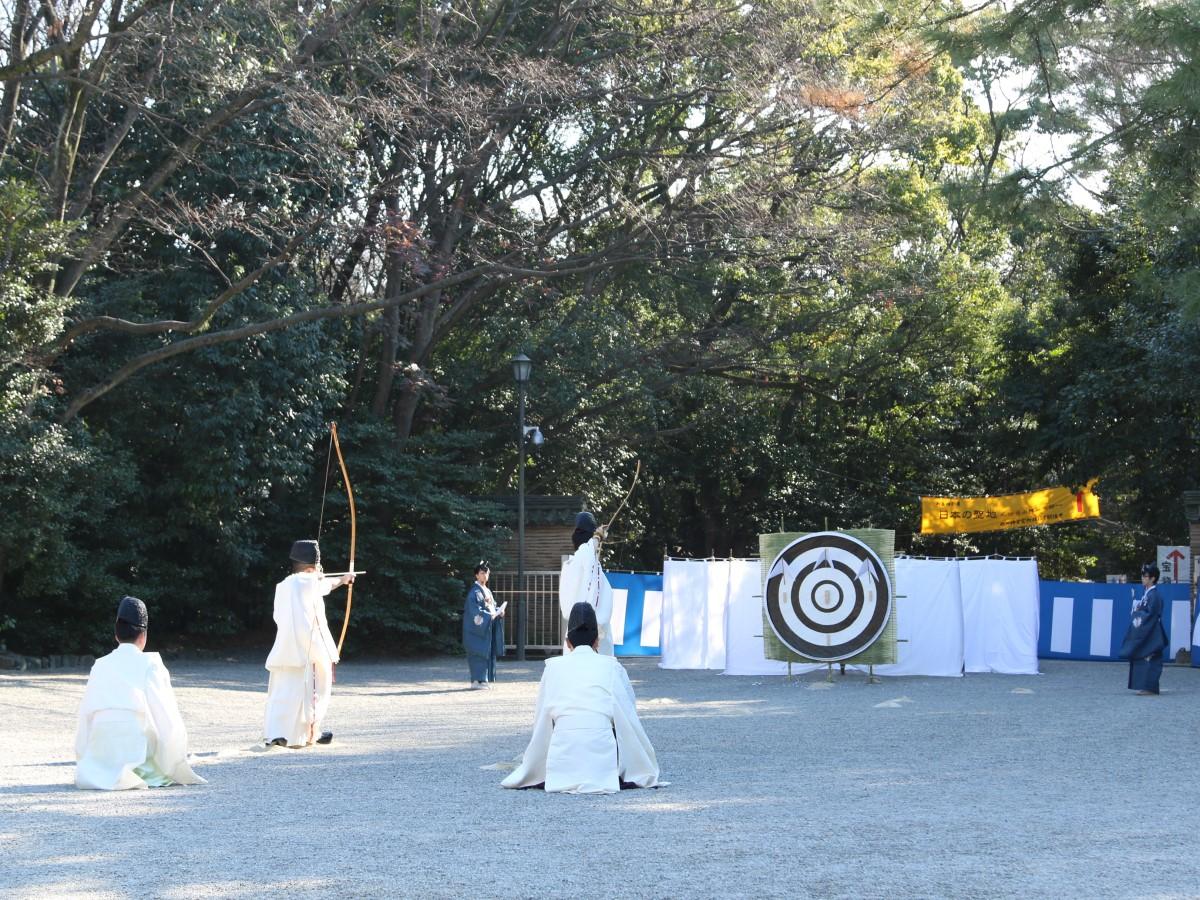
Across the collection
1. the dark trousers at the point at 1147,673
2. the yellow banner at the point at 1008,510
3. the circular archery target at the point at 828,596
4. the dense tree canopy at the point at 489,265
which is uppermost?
the dense tree canopy at the point at 489,265

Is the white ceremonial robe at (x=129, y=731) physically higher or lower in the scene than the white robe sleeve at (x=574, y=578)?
lower

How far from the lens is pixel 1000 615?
19.3 meters

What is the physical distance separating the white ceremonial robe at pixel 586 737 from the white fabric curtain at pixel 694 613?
11.9 meters

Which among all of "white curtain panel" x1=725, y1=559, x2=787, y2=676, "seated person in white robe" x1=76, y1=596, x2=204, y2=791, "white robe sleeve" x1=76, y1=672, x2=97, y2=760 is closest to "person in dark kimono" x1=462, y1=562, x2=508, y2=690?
"white curtain panel" x1=725, y1=559, x2=787, y2=676

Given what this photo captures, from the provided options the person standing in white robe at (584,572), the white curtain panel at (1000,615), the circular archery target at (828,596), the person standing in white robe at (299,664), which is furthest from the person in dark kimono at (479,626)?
the white curtain panel at (1000,615)

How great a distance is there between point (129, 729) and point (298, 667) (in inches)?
83.3

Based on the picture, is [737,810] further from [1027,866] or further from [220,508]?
[220,508]

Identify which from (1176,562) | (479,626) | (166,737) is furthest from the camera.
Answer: (1176,562)

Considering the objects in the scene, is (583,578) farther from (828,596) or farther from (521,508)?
(521,508)

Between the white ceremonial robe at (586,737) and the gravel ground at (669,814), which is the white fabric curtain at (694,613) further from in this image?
the white ceremonial robe at (586,737)

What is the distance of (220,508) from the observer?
20.1 meters

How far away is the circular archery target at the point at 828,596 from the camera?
17.2m

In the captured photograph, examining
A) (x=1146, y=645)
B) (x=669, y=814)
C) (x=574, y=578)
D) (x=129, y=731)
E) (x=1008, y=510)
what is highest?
(x=1008, y=510)

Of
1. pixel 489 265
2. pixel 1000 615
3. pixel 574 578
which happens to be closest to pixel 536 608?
pixel 489 265
